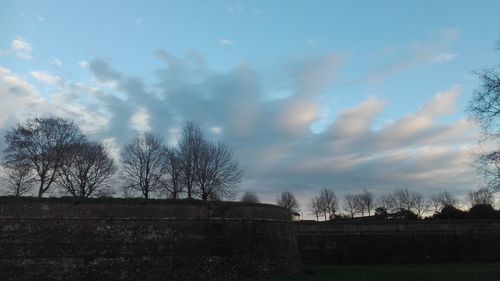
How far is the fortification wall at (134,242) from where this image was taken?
55.0ft

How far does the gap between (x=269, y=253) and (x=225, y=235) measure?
7.77ft

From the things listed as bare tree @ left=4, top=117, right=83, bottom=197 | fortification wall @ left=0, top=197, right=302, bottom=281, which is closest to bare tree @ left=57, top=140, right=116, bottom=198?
bare tree @ left=4, top=117, right=83, bottom=197

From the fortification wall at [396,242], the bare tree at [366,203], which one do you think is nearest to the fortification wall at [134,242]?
the fortification wall at [396,242]

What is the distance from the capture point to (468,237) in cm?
3597

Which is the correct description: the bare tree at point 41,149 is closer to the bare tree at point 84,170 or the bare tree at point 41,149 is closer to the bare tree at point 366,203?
the bare tree at point 84,170

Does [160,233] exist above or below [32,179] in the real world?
below

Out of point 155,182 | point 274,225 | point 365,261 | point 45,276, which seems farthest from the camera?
point 155,182

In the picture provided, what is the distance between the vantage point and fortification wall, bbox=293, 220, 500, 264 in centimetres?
3425

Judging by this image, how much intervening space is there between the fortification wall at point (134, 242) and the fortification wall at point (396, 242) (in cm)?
1415

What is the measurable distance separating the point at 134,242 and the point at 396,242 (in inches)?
916

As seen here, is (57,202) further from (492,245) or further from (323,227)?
(492,245)

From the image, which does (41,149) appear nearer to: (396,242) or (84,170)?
(84,170)

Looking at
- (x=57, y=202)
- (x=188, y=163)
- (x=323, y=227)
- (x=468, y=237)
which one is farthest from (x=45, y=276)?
(x=468, y=237)

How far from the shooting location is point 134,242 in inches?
706
